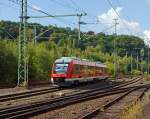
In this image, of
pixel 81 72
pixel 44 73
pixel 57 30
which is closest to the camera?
pixel 81 72

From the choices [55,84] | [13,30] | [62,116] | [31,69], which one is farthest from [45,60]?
[62,116]

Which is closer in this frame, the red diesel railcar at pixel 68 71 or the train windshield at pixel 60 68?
the red diesel railcar at pixel 68 71

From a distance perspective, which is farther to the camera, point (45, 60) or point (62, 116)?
point (45, 60)

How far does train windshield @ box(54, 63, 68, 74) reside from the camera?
145 ft

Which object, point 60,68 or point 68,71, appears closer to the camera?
point 68,71

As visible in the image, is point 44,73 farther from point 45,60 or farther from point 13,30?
point 13,30

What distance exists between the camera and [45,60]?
2450 inches

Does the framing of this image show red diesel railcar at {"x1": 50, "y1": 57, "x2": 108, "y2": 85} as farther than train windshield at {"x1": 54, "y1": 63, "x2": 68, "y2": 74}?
No

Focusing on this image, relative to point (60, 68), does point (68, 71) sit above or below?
below

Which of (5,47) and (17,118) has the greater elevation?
(5,47)

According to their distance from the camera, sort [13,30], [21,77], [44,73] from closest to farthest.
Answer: [21,77] < [44,73] < [13,30]

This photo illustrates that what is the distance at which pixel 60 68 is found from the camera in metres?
44.6

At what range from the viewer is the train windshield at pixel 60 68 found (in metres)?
44.2

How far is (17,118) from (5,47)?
33.5 metres
